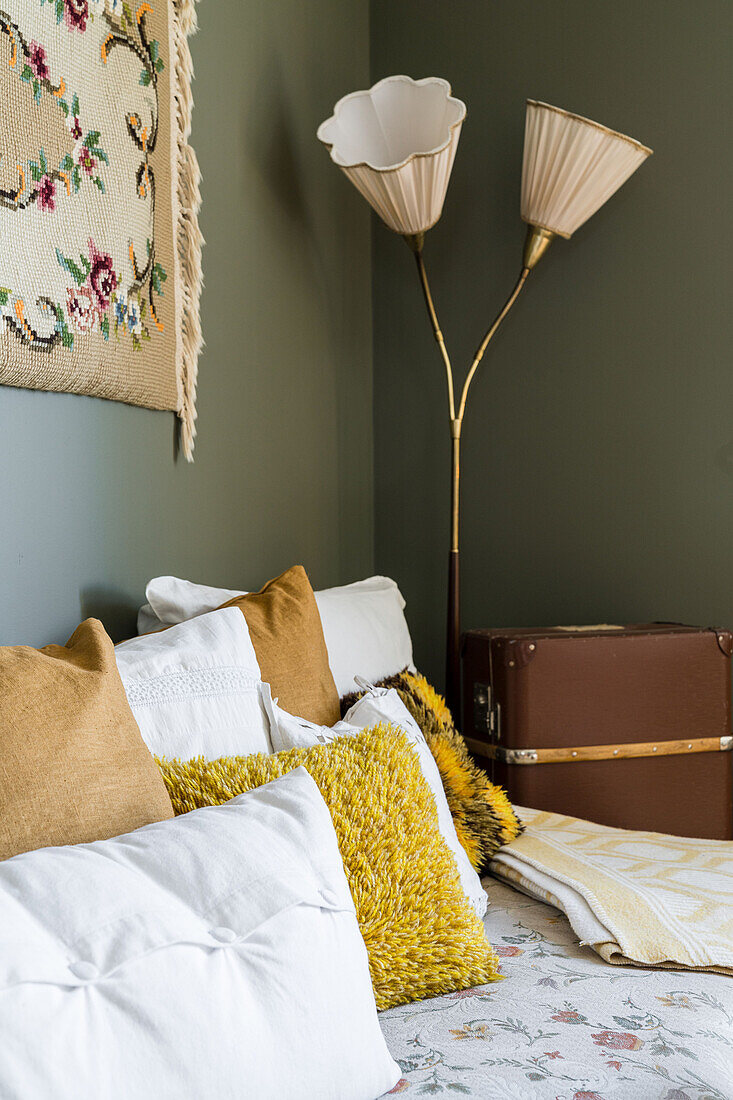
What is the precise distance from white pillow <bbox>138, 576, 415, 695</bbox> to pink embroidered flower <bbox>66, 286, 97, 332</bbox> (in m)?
0.35

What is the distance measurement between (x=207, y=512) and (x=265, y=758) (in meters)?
0.76

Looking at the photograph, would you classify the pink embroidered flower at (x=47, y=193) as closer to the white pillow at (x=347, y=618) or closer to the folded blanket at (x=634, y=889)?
the white pillow at (x=347, y=618)

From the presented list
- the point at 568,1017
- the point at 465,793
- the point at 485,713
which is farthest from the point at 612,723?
the point at 568,1017

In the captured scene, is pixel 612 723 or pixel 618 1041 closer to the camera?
pixel 618 1041

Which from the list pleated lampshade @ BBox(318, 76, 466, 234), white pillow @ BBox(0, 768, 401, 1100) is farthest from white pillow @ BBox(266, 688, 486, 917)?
pleated lampshade @ BBox(318, 76, 466, 234)

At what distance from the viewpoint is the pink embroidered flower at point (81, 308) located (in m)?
1.16

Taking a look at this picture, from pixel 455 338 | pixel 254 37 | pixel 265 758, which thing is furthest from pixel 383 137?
pixel 265 758

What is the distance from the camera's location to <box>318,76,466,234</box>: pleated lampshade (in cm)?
186

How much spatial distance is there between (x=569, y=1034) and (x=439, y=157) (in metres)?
1.54

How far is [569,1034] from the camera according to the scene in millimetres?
859

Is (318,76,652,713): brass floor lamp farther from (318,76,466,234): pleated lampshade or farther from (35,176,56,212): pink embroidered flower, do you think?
(35,176,56,212): pink embroidered flower

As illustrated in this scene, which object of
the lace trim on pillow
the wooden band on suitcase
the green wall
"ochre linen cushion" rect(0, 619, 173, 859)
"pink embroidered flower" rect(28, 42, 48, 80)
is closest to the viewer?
"ochre linen cushion" rect(0, 619, 173, 859)

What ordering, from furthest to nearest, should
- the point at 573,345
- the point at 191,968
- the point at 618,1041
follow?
the point at 573,345, the point at 618,1041, the point at 191,968

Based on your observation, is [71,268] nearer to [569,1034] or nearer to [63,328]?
[63,328]
